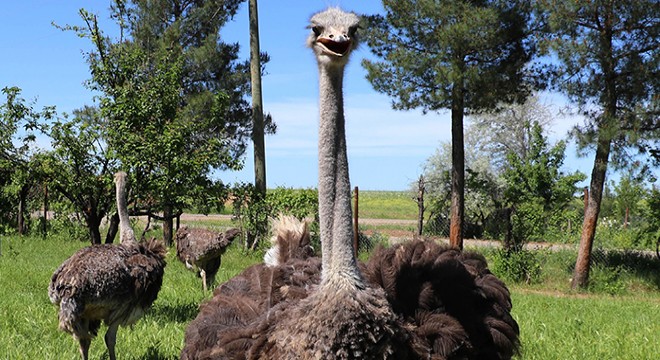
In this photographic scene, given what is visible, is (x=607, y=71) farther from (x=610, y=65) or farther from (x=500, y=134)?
(x=500, y=134)

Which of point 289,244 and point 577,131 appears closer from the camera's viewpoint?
point 289,244

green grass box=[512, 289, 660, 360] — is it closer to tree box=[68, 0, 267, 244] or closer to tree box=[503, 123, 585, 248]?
tree box=[68, 0, 267, 244]

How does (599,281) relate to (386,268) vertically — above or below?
below

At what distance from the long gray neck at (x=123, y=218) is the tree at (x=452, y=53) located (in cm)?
642

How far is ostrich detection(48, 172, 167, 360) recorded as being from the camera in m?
5.70

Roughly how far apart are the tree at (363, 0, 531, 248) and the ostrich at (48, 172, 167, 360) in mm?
7889

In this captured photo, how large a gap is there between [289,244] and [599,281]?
10.9 m

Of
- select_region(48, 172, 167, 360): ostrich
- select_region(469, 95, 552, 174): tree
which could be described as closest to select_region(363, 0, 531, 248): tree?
select_region(48, 172, 167, 360): ostrich

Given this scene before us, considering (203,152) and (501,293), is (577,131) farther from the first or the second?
(501,293)

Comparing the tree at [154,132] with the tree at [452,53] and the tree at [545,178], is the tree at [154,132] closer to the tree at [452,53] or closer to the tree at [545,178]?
the tree at [452,53]

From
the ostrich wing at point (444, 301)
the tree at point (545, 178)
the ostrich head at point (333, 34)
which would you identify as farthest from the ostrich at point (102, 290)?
the tree at point (545, 178)

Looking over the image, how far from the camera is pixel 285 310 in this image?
10.4 ft

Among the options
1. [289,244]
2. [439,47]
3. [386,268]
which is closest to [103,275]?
[289,244]

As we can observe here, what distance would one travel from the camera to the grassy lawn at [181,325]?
5945mm
